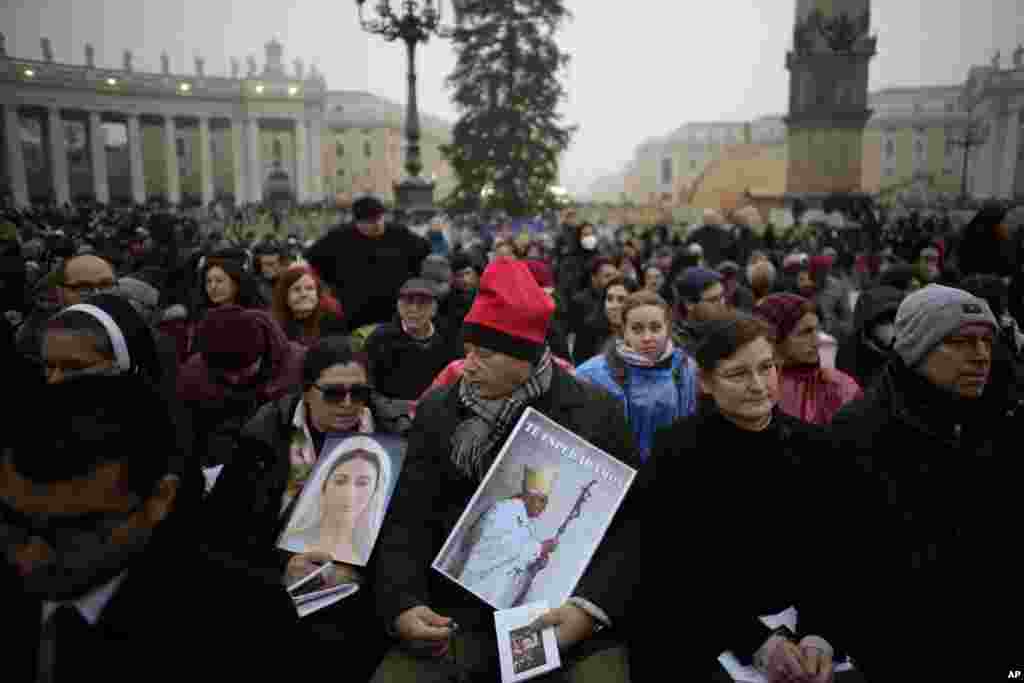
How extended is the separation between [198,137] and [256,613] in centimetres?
8867

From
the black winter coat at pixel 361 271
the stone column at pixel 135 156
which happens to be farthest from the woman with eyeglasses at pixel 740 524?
the stone column at pixel 135 156

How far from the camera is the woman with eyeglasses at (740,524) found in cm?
246

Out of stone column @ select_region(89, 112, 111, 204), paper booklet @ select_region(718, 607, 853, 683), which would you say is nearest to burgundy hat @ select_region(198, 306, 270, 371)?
paper booklet @ select_region(718, 607, 853, 683)

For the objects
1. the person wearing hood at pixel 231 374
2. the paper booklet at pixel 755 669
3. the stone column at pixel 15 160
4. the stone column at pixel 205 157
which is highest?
the stone column at pixel 205 157

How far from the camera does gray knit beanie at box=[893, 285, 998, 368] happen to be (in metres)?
2.65

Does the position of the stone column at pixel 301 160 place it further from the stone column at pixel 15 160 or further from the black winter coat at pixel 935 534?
the black winter coat at pixel 935 534

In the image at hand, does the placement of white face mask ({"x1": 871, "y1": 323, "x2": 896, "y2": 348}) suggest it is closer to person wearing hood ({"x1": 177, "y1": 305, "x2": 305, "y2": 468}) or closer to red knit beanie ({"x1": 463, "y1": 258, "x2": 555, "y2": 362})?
red knit beanie ({"x1": 463, "y1": 258, "x2": 555, "y2": 362})

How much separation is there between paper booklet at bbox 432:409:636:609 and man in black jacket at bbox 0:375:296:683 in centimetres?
78

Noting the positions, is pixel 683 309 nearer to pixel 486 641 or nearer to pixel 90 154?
pixel 486 641

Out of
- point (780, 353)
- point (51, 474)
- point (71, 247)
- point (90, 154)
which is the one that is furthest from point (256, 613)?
point (90, 154)

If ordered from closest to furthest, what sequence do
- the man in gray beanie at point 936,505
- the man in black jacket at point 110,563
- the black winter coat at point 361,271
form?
the man in black jacket at point 110,563
the man in gray beanie at point 936,505
the black winter coat at point 361,271

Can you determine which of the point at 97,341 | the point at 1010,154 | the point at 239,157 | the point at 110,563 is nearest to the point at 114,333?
the point at 97,341

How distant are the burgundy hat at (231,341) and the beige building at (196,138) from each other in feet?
182

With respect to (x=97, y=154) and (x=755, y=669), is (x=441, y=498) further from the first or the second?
(x=97, y=154)
